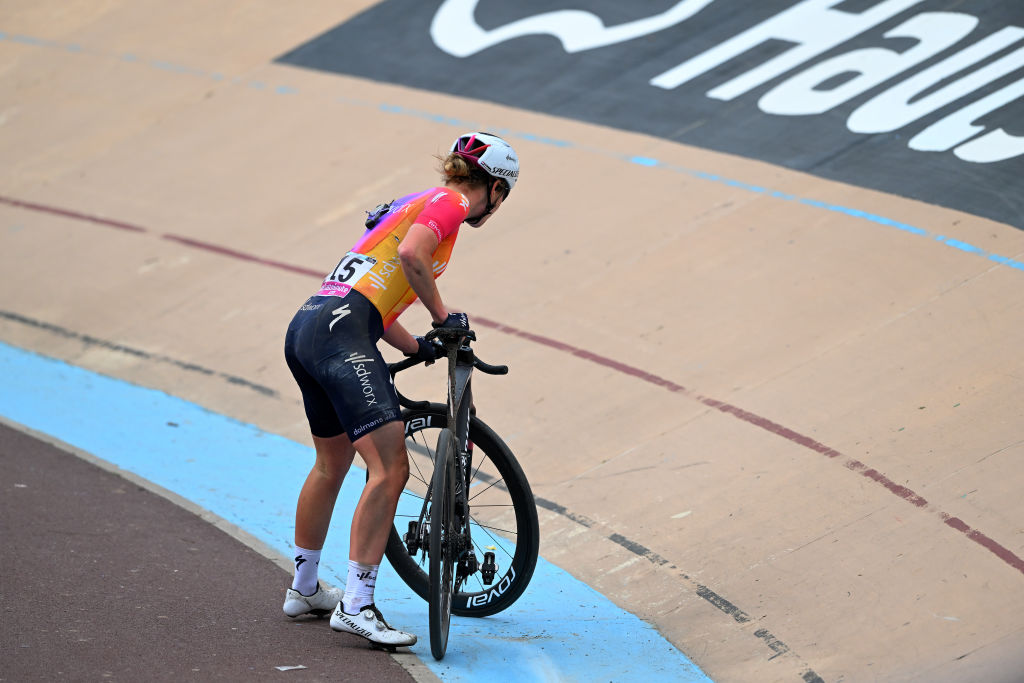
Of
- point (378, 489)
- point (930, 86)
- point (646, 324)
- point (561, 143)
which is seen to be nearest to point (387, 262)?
point (378, 489)

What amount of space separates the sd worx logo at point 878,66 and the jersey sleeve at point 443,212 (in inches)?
162

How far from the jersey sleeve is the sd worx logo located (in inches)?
162

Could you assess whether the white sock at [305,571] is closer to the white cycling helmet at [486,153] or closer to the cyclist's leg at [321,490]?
the cyclist's leg at [321,490]

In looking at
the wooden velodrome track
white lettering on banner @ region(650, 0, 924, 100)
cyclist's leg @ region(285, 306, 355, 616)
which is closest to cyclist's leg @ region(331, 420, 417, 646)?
cyclist's leg @ region(285, 306, 355, 616)

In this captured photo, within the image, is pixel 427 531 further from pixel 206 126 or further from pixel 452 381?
pixel 206 126

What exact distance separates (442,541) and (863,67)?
17.6ft

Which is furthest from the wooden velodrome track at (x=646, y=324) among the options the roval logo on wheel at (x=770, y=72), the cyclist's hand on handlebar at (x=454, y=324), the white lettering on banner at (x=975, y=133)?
the cyclist's hand on handlebar at (x=454, y=324)

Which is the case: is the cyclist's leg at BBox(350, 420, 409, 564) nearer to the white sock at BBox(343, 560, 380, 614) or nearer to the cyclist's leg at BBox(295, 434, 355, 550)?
the white sock at BBox(343, 560, 380, 614)

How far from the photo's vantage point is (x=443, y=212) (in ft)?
11.3

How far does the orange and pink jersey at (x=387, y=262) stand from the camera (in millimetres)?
3523

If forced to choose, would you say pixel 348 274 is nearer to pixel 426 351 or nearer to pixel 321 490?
pixel 426 351

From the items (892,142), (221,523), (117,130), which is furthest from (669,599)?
(117,130)

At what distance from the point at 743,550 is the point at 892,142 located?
3630mm

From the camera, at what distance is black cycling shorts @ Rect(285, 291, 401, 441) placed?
11.3 ft
